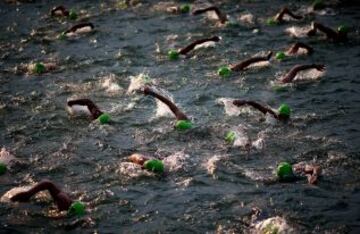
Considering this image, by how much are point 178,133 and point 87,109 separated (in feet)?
7.87

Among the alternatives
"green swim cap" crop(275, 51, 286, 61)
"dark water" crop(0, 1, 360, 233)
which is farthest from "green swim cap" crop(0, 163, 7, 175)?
"green swim cap" crop(275, 51, 286, 61)

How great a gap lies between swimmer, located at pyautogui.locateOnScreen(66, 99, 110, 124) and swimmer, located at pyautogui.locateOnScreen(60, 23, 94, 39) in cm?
588

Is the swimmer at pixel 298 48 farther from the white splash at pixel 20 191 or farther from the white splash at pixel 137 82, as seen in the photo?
the white splash at pixel 20 191

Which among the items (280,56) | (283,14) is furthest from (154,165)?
(283,14)

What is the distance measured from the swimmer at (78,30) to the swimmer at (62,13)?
1.64 m

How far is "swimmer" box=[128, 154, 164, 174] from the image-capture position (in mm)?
8820

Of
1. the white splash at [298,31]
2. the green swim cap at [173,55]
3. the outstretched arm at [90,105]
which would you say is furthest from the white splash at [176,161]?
the white splash at [298,31]

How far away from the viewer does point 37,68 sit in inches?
546

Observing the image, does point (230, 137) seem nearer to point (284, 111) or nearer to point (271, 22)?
point (284, 111)

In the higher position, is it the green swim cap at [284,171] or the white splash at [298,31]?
the green swim cap at [284,171]

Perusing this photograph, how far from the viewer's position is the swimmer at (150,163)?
8.82 meters

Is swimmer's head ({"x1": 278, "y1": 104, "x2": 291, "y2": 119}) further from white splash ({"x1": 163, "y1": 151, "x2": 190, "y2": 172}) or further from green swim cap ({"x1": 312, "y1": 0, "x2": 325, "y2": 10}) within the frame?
green swim cap ({"x1": 312, "y1": 0, "x2": 325, "y2": 10})

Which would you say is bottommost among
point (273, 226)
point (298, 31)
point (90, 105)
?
point (298, 31)

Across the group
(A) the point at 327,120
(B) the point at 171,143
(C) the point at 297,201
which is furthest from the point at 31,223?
(A) the point at 327,120
